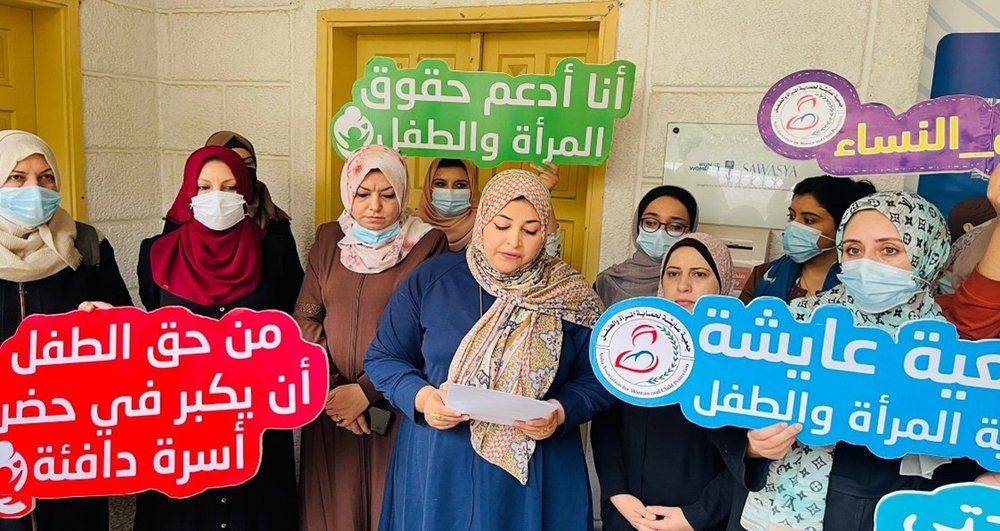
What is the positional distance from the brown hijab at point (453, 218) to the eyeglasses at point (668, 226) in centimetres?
68

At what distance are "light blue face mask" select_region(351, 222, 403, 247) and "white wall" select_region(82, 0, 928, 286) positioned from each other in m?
1.17

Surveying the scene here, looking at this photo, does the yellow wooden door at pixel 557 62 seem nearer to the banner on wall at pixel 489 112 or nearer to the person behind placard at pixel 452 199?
the person behind placard at pixel 452 199

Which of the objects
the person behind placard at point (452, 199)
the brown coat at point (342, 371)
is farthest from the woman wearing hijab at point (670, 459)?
the person behind placard at point (452, 199)

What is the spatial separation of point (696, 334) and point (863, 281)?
0.36 meters

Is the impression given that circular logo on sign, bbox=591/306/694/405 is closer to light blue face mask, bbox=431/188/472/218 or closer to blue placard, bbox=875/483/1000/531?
blue placard, bbox=875/483/1000/531

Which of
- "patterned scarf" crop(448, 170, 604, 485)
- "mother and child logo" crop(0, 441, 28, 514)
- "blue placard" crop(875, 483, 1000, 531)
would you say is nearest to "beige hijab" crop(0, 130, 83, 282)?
"mother and child logo" crop(0, 441, 28, 514)

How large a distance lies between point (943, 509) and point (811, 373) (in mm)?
379

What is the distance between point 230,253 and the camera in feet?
6.67

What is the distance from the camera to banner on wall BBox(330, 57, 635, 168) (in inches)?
97.9

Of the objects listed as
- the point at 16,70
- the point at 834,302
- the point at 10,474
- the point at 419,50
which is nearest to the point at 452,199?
the point at 419,50

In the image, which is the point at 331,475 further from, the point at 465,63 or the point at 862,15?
the point at 862,15

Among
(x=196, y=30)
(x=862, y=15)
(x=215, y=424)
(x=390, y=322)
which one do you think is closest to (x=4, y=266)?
(x=215, y=424)

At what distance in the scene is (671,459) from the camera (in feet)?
5.48

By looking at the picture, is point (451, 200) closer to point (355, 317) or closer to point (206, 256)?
point (355, 317)
